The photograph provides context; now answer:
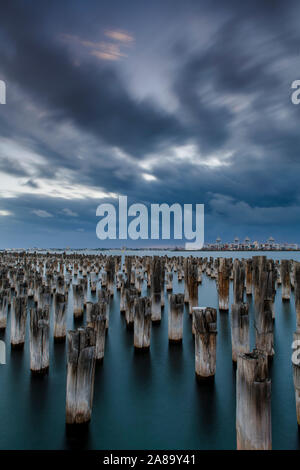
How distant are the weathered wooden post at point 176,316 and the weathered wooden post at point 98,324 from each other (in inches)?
74.9

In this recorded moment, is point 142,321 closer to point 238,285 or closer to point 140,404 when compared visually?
point 140,404

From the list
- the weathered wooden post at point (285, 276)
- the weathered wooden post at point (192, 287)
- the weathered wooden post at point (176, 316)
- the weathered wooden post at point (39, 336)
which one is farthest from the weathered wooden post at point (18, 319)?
the weathered wooden post at point (285, 276)

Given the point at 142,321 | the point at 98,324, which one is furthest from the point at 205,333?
the point at 98,324

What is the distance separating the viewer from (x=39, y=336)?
19.4 ft

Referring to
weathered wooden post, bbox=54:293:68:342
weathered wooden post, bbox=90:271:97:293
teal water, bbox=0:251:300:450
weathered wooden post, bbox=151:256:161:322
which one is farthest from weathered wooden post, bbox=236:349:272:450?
weathered wooden post, bbox=90:271:97:293

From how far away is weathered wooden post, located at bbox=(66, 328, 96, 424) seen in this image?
4.27 meters

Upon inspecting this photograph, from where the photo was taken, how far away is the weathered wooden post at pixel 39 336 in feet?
19.3

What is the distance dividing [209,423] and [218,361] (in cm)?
292

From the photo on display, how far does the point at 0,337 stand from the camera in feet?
30.0

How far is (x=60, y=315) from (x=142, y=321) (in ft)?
8.37

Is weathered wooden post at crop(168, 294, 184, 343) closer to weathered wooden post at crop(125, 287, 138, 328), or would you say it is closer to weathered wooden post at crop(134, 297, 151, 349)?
weathered wooden post at crop(134, 297, 151, 349)
